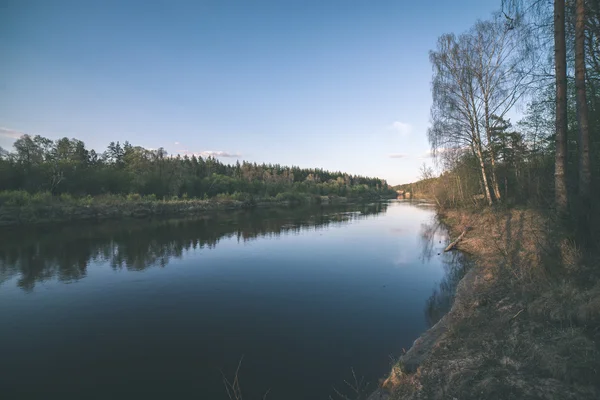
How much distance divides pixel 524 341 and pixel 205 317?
6.59 m

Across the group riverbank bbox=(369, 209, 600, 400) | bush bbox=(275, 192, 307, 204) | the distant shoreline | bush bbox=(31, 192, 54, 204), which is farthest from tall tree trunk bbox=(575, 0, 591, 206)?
bush bbox=(275, 192, 307, 204)

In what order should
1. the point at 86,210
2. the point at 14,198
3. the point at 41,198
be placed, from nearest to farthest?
the point at 14,198 → the point at 41,198 → the point at 86,210

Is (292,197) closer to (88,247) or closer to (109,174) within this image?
(109,174)

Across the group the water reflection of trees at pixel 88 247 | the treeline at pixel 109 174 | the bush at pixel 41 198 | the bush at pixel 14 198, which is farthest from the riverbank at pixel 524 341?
the treeline at pixel 109 174

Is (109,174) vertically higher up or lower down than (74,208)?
higher up

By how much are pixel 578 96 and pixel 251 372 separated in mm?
8300

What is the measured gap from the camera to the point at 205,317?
7.02 metres

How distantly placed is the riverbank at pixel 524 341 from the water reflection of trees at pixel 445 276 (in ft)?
3.89

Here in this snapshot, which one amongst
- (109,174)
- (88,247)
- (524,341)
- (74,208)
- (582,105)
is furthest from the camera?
(109,174)

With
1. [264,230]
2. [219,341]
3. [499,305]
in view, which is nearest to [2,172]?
[264,230]

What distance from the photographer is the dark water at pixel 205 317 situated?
15.5 ft

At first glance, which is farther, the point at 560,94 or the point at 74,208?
the point at 74,208

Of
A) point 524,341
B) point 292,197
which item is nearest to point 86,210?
point 524,341

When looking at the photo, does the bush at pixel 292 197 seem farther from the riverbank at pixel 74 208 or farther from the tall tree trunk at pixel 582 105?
the tall tree trunk at pixel 582 105
